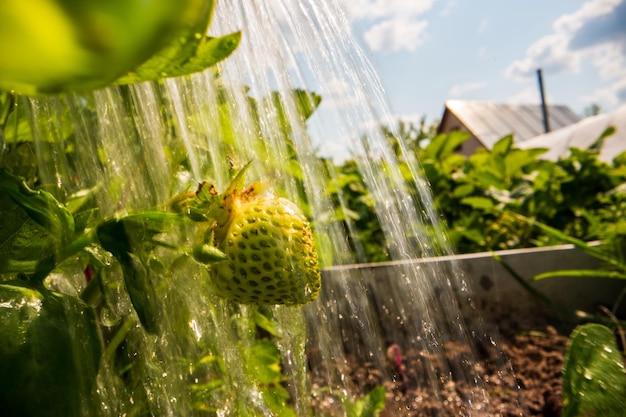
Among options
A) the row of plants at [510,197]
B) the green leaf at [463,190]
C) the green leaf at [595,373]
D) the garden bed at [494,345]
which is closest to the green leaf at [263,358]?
the garden bed at [494,345]

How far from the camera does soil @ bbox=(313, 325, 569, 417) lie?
105 cm

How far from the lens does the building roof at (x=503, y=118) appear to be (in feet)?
30.9

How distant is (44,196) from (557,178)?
2483mm

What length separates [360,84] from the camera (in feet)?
1.56

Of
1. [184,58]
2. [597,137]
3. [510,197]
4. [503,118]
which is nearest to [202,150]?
[184,58]

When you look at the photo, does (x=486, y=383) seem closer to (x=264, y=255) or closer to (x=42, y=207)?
(x=264, y=255)

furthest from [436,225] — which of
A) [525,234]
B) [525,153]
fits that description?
[525,153]

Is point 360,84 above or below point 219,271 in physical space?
above

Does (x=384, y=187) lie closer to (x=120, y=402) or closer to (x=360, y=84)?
(x=360, y=84)

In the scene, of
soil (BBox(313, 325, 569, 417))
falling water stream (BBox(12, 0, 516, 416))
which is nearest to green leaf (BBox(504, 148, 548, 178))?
soil (BBox(313, 325, 569, 417))

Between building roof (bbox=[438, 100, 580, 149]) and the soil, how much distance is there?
7784 mm

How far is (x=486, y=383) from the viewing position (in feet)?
A: 3.56

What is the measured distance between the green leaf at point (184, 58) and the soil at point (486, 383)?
0.72 meters

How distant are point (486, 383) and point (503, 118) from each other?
9838mm
